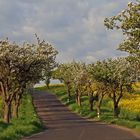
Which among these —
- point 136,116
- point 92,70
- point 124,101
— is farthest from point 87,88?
point 136,116

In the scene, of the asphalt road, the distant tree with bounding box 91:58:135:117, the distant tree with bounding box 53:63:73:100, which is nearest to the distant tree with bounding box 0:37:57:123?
the asphalt road

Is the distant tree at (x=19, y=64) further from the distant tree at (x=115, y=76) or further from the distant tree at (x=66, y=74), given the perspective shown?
the distant tree at (x=66, y=74)

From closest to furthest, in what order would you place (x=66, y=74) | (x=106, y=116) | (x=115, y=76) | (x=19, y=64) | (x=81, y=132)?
1. (x=81, y=132)
2. (x=19, y=64)
3. (x=115, y=76)
4. (x=106, y=116)
5. (x=66, y=74)

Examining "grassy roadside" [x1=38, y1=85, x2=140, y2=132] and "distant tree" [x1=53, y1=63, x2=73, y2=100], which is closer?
"grassy roadside" [x1=38, y1=85, x2=140, y2=132]

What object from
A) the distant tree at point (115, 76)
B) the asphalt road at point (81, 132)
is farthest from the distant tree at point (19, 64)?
the distant tree at point (115, 76)

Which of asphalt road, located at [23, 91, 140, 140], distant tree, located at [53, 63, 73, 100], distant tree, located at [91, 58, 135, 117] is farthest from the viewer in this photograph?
distant tree, located at [53, 63, 73, 100]

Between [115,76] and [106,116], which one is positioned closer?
[115,76]

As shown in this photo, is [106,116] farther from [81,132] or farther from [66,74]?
[66,74]

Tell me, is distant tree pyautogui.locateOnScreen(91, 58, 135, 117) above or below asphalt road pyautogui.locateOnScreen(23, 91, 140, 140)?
above

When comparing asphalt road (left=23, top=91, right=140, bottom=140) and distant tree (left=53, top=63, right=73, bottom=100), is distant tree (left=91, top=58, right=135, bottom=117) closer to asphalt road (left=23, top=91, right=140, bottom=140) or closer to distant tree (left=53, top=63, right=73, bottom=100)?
asphalt road (left=23, top=91, right=140, bottom=140)

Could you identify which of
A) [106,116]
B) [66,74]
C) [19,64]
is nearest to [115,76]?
[106,116]

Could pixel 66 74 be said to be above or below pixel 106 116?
above

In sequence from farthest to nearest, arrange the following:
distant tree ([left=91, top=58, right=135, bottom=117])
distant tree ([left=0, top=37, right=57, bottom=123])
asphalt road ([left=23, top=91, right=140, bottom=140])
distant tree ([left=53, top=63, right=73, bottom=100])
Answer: distant tree ([left=53, top=63, right=73, bottom=100]) → distant tree ([left=91, top=58, right=135, bottom=117]) → distant tree ([left=0, top=37, right=57, bottom=123]) → asphalt road ([left=23, top=91, right=140, bottom=140])

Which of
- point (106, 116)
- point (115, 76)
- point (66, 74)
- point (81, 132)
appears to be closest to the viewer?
point (81, 132)
